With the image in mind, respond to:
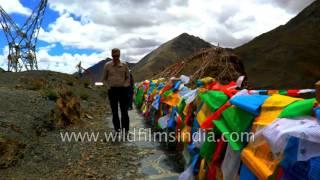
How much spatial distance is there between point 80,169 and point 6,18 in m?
59.0

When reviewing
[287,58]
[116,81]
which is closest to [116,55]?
[116,81]

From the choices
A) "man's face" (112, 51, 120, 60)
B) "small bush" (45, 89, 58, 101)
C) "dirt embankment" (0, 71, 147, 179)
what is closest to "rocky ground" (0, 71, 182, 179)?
"dirt embankment" (0, 71, 147, 179)

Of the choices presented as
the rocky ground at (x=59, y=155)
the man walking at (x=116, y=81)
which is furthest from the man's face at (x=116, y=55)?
the rocky ground at (x=59, y=155)

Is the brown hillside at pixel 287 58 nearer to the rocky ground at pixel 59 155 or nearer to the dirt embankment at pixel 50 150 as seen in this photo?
the dirt embankment at pixel 50 150

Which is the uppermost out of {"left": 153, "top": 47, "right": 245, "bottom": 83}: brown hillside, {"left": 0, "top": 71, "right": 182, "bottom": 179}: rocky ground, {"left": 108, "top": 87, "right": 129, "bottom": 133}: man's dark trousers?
{"left": 153, "top": 47, "right": 245, "bottom": 83}: brown hillside

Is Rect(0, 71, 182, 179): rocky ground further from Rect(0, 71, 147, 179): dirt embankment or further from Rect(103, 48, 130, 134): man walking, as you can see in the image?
Rect(103, 48, 130, 134): man walking

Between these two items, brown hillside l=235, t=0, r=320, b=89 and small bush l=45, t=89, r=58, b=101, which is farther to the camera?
brown hillside l=235, t=0, r=320, b=89

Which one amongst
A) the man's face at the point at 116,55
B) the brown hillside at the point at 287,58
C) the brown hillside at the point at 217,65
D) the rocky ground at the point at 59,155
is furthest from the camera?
the brown hillside at the point at 287,58

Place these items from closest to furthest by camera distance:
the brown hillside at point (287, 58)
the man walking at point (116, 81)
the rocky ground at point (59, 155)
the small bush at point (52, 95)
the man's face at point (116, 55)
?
1. the rocky ground at point (59, 155)
2. the man's face at point (116, 55)
3. the man walking at point (116, 81)
4. the small bush at point (52, 95)
5. the brown hillside at point (287, 58)

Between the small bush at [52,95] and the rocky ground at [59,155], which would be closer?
the rocky ground at [59,155]

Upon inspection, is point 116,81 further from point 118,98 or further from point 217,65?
point 217,65

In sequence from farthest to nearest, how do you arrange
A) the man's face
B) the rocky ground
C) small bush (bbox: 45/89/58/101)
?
small bush (bbox: 45/89/58/101) < the man's face < the rocky ground

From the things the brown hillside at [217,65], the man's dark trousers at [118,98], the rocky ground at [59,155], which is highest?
the brown hillside at [217,65]

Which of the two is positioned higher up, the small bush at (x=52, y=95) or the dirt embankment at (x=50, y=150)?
the small bush at (x=52, y=95)
